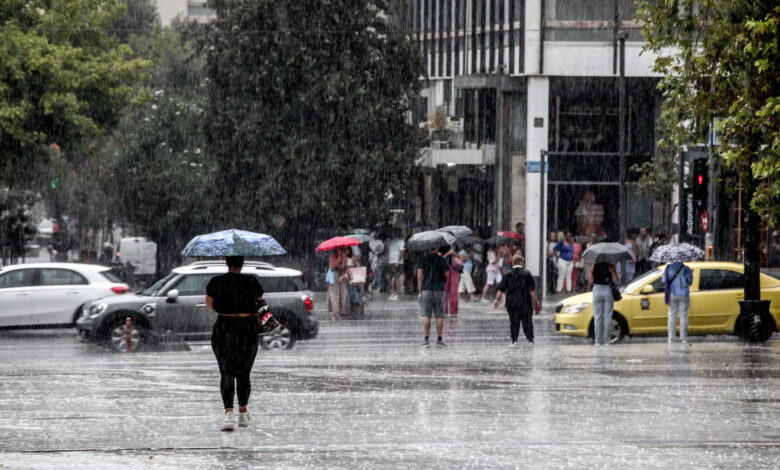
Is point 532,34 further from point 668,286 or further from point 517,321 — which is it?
point 517,321

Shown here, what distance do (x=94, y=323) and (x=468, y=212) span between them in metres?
31.8

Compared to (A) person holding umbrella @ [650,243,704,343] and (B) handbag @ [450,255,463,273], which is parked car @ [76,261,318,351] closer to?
(A) person holding umbrella @ [650,243,704,343]

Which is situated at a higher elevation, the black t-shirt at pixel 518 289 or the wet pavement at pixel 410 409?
the black t-shirt at pixel 518 289

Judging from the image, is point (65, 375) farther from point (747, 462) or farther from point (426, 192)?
point (426, 192)

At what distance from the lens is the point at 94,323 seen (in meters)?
Answer: 22.5

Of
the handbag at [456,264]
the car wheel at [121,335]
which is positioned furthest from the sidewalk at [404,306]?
the car wheel at [121,335]

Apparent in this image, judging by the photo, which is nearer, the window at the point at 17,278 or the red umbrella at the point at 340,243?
the window at the point at 17,278

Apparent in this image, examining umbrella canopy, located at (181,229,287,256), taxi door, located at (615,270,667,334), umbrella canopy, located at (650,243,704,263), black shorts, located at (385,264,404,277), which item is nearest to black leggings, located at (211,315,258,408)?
umbrella canopy, located at (181,229,287,256)

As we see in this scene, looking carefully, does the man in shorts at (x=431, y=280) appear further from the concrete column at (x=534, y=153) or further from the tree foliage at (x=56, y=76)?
the concrete column at (x=534, y=153)

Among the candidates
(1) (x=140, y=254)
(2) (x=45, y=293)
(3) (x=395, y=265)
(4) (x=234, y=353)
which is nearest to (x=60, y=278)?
(2) (x=45, y=293)

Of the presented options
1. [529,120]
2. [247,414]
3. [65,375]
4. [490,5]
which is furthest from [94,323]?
[490,5]

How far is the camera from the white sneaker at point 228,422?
11.3 metres

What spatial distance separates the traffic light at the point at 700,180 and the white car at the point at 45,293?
10.8 metres

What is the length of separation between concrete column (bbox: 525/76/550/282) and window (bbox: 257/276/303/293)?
22.5 metres
